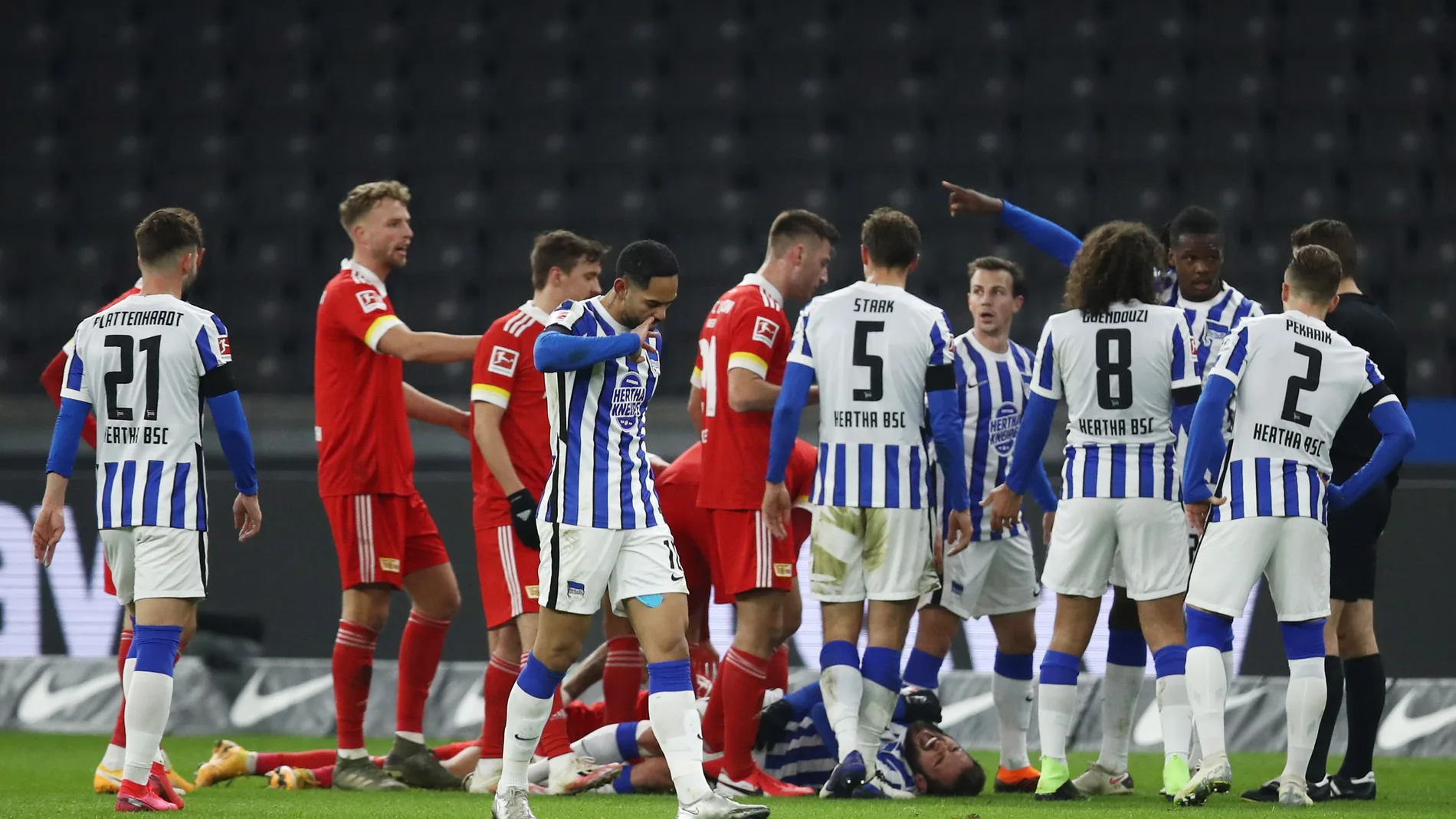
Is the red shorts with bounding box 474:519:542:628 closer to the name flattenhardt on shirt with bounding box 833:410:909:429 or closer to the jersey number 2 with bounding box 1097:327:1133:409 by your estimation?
the name flattenhardt on shirt with bounding box 833:410:909:429

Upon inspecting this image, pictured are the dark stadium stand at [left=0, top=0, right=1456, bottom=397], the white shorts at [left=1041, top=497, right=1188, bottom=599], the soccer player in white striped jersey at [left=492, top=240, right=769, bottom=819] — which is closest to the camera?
the soccer player in white striped jersey at [left=492, top=240, right=769, bottom=819]

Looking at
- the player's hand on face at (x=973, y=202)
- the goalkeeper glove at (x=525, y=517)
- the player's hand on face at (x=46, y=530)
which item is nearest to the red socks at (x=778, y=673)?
the goalkeeper glove at (x=525, y=517)

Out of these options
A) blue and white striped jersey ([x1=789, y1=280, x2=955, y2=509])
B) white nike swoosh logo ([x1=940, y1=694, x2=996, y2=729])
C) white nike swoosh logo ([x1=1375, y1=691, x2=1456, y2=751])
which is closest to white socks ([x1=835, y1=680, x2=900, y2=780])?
blue and white striped jersey ([x1=789, y1=280, x2=955, y2=509])

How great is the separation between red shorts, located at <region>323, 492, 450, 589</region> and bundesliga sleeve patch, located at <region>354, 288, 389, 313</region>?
Answer: 2.65 feet

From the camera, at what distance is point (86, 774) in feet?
24.5

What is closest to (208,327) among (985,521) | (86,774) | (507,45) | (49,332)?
(86,774)

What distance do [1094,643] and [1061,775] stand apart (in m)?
3.15

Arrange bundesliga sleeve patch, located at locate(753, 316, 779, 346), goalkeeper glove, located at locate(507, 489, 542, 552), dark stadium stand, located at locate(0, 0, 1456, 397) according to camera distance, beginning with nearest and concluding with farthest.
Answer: goalkeeper glove, located at locate(507, 489, 542, 552) → bundesliga sleeve patch, located at locate(753, 316, 779, 346) → dark stadium stand, located at locate(0, 0, 1456, 397)

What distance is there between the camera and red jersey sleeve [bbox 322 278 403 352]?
696 cm

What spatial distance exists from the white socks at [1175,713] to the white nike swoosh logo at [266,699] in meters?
5.12

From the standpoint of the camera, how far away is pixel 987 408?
727 centimetres

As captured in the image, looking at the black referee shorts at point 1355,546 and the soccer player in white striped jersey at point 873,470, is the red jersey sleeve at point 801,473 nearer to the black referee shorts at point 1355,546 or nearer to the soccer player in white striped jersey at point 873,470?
the soccer player in white striped jersey at point 873,470

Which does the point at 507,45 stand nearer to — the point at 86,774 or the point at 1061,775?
the point at 86,774

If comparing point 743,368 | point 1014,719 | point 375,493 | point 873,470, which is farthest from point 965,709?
point 375,493
